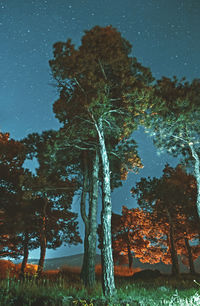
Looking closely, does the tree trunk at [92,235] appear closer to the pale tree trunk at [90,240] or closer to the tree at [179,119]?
the pale tree trunk at [90,240]

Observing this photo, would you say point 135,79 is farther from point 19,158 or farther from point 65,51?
point 19,158

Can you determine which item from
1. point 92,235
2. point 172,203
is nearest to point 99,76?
point 92,235

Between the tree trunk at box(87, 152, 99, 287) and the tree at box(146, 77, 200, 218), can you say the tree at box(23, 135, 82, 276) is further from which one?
the tree at box(146, 77, 200, 218)

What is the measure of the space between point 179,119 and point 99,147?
15.8ft

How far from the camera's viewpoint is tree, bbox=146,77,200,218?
11805mm

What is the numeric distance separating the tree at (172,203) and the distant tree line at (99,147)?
0.09m

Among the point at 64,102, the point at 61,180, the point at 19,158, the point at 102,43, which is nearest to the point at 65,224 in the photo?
the point at 61,180

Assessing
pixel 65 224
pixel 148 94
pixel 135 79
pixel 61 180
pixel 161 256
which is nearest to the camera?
pixel 148 94

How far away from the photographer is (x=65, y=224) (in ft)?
54.5

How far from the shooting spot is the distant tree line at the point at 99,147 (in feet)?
30.4

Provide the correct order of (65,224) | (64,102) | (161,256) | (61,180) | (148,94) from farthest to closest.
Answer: (161,256) → (65,224) → (61,180) → (64,102) → (148,94)

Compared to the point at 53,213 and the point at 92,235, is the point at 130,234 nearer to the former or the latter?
the point at 53,213

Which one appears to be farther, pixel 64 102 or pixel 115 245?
pixel 115 245

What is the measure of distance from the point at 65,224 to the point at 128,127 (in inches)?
404
